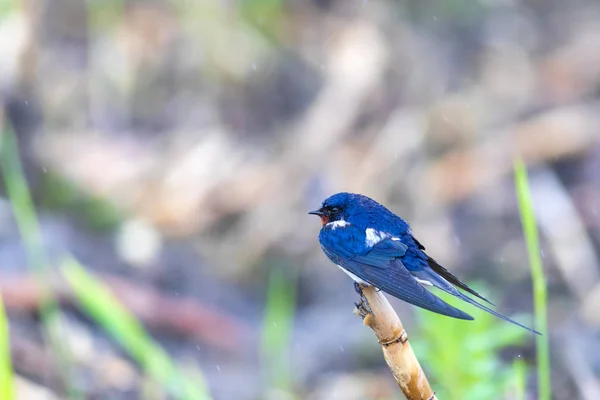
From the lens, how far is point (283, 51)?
20.7 ft

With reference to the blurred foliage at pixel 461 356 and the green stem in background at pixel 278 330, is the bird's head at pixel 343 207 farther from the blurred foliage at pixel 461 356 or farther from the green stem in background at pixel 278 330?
the green stem in background at pixel 278 330

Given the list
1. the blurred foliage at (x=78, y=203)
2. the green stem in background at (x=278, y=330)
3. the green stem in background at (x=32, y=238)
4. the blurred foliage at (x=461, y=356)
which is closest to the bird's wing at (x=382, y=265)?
the blurred foliage at (x=461, y=356)

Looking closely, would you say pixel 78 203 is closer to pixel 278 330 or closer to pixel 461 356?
pixel 278 330

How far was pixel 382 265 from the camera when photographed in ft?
5.66

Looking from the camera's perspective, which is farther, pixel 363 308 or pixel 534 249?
pixel 534 249

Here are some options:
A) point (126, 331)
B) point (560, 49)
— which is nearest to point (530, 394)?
point (126, 331)

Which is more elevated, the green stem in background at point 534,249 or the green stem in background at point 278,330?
the green stem in background at point 278,330

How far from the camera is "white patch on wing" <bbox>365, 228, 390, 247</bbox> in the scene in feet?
5.95

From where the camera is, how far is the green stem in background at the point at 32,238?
2963mm

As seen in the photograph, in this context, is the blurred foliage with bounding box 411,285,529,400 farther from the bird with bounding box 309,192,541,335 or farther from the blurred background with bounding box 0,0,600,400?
the bird with bounding box 309,192,541,335

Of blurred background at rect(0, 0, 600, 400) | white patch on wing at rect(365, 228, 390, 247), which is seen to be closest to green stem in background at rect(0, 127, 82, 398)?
blurred background at rect(0, 0, 600, 400)

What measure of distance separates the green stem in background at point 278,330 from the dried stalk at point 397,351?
1418 mm

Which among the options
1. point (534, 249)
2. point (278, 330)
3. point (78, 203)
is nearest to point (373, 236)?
point (534, 249)

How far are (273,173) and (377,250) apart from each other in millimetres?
3653
